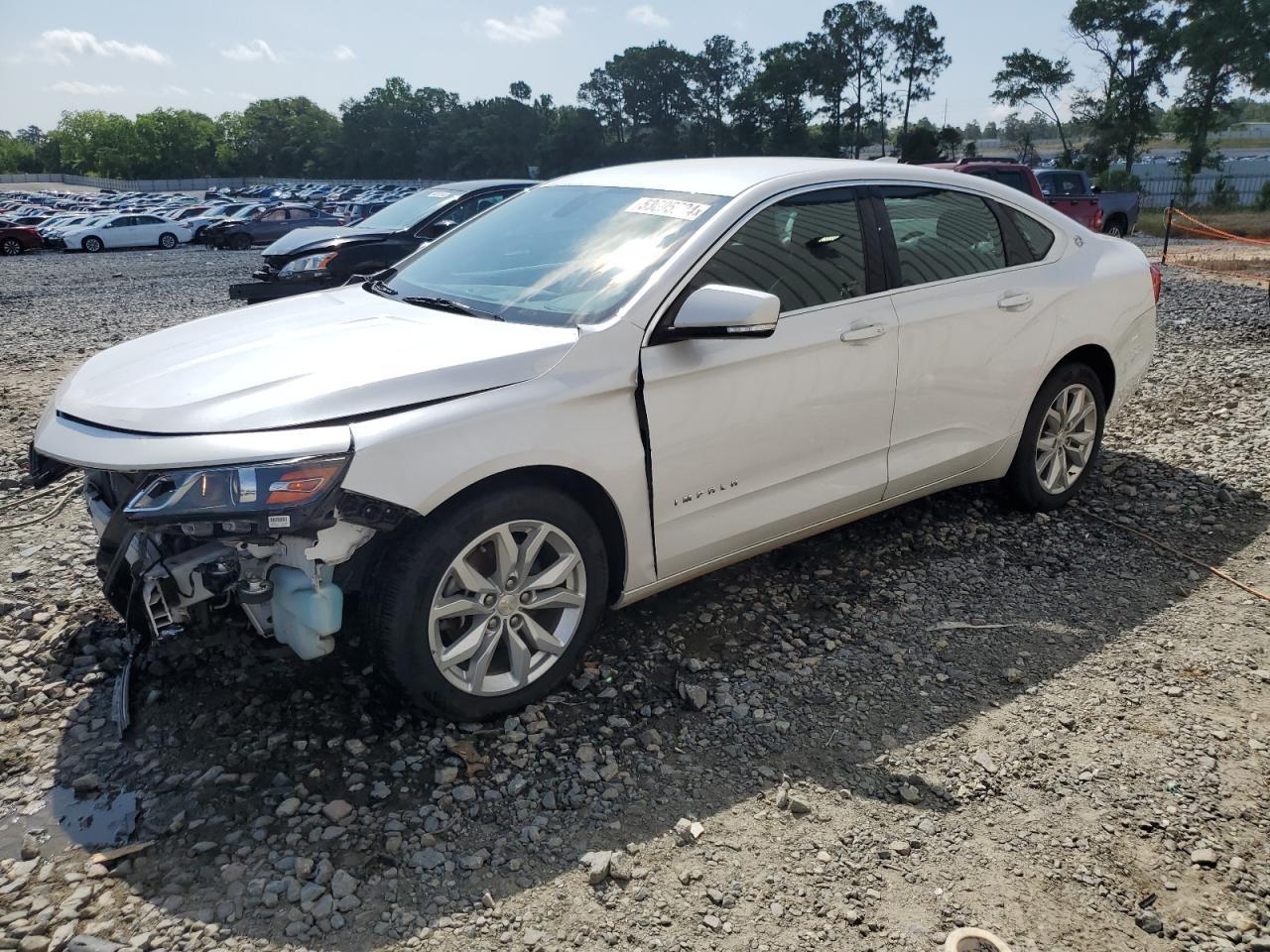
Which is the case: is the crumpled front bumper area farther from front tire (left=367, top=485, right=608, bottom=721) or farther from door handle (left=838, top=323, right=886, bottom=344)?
door handle (left=838, top=323, right=886, bottom=344)

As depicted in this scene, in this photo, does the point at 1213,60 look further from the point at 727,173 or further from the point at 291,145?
the point at 291,145

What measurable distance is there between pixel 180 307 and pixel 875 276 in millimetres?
13091

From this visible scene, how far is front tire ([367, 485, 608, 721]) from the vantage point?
2.85m

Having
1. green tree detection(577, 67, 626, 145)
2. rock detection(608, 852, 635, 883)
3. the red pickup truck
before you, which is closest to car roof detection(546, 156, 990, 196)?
rock detection(608, 852, 635, 883)

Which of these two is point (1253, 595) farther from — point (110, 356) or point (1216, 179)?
point (1216, 179)

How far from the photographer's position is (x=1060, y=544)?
15.2ft

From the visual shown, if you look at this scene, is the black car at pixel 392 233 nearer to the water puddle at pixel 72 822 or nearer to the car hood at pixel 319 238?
the car hood at pixel 319 238

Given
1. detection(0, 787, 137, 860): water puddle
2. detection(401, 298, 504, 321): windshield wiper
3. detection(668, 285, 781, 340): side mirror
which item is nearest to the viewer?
detection(0, 787, 137, 860): water puddle

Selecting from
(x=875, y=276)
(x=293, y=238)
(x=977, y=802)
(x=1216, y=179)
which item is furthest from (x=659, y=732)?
(x=1216, y=179)

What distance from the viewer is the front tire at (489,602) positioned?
2848mm

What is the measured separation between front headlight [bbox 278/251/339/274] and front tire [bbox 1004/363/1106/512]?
8.14 metres

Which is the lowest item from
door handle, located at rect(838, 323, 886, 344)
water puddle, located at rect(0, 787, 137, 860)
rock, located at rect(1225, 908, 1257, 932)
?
rock, located at rect(1225, 908, 1257, 932)

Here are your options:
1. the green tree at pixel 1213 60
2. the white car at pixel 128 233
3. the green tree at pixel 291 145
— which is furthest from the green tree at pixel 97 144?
the green tree at pixel 1213 60

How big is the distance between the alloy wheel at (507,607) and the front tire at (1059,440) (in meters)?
2.58
